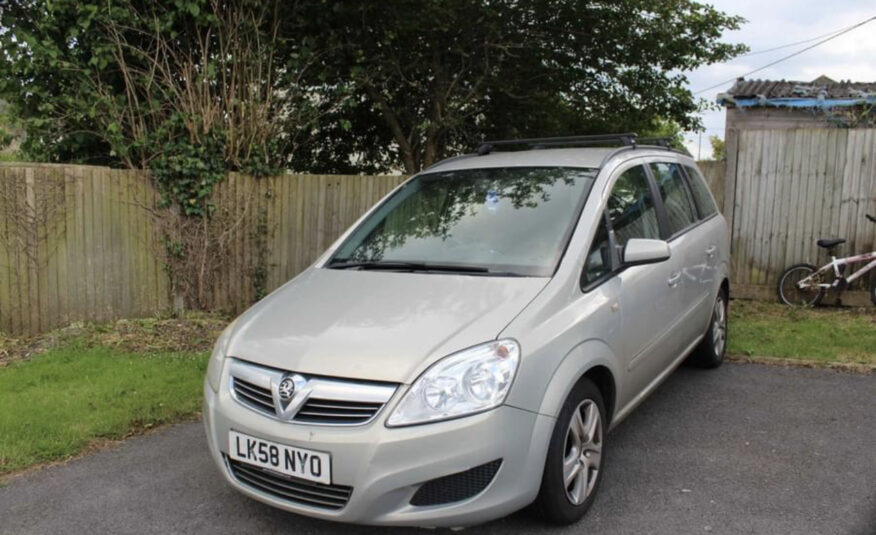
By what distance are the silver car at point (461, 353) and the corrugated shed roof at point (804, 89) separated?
11.1 metres

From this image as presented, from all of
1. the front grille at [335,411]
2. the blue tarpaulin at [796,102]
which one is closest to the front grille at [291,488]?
the front grille at [335,411]

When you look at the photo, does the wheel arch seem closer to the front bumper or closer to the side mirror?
the front bumper

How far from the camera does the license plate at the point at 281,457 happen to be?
8.83 ft

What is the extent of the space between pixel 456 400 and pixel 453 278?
2.80ft

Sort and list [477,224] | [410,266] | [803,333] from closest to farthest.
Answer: [410,266], [477,224], [803,333]

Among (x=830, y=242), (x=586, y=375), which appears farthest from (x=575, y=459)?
(x=830, y=242)

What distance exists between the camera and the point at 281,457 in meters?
2.79

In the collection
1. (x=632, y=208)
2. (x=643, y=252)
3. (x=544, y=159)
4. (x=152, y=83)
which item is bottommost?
(x=643, y=252)

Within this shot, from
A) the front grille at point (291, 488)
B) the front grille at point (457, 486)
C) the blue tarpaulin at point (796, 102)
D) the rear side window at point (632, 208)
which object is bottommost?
the front grille at point (291, 488)

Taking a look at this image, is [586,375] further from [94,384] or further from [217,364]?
[94,384]

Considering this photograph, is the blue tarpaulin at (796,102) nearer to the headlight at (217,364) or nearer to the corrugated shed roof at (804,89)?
the corrugated shed roof at (804,89)

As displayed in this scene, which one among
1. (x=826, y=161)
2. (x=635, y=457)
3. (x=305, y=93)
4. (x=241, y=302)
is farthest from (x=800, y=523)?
(x=305, y=93)

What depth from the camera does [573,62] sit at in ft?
34.6

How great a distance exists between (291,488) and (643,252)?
2034mm
